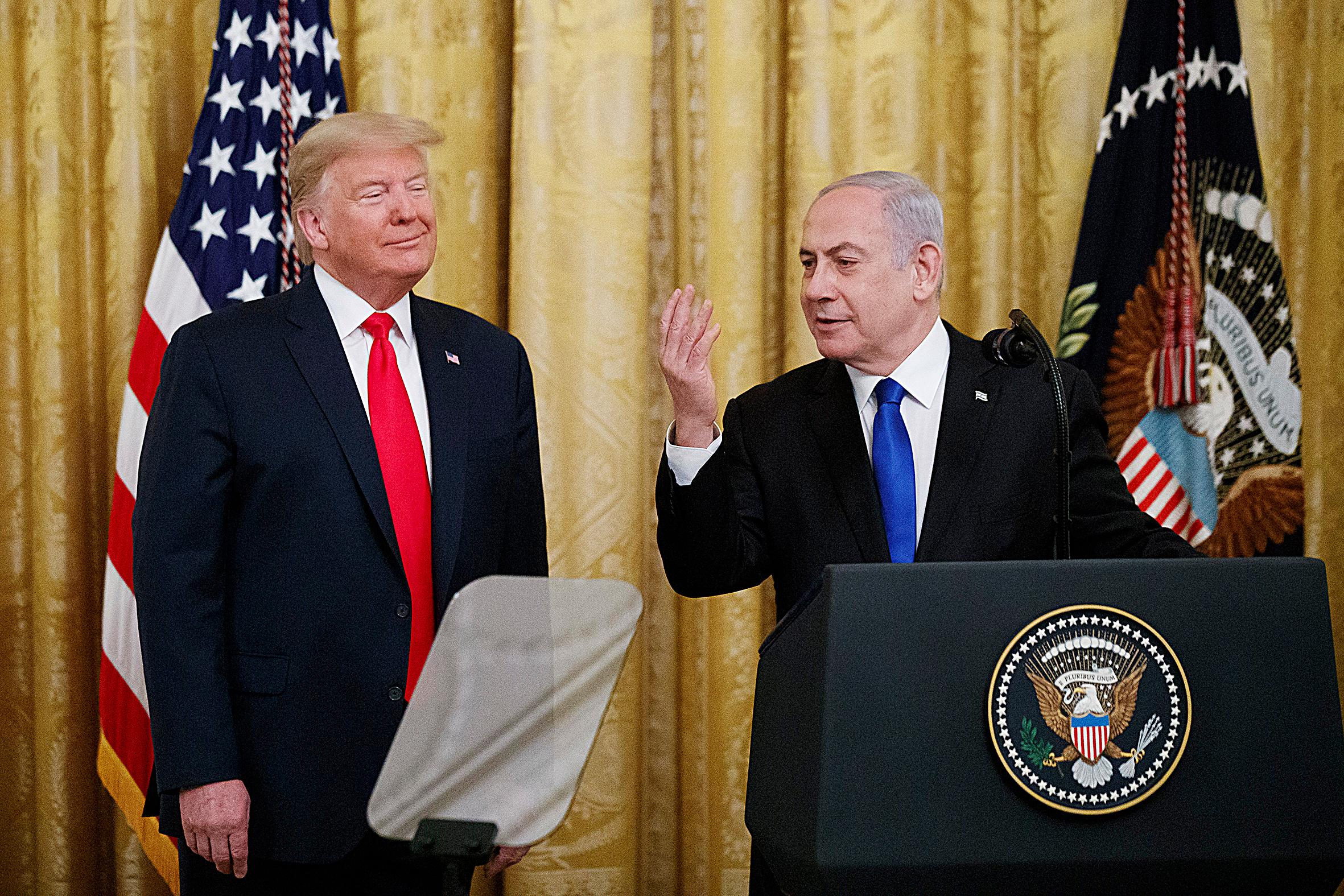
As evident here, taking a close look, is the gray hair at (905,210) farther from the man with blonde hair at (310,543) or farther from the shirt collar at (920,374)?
the man with blonde hair at (310,543)

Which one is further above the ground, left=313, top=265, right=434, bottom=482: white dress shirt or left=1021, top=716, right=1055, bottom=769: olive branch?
left=313, top=265, right=434, bottom=482: white dress shirt

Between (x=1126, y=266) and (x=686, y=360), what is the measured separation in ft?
6.02

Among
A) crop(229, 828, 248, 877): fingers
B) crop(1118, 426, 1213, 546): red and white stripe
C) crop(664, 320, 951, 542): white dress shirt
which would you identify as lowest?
crop(229, 828, 248, 877): fingers

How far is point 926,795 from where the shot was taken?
1079mm

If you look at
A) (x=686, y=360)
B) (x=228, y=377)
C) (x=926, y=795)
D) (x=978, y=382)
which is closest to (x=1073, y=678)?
(x=926, y=795)

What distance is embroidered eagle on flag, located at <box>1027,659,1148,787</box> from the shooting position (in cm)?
110

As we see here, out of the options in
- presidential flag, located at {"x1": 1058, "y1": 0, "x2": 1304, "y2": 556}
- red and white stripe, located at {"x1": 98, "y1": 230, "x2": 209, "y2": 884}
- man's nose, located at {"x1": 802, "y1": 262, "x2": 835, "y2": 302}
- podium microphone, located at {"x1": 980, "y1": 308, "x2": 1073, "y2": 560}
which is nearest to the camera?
podium microphone, located at {"x1": 980, "y1": 308, "x2": 1073, "y2": 560}

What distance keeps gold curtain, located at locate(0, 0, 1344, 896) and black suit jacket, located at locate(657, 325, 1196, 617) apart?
4.15ft

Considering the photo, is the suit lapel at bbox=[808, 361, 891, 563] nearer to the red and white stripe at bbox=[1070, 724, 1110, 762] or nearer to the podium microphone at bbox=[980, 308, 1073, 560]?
the podium microphone at bbox=[980, 308, 1073, 560]

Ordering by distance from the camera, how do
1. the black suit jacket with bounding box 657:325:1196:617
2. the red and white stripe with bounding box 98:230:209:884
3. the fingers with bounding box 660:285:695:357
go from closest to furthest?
the fingers with bounding box 660:285:695:357
the black suit jacket with bounding box 657:325:1196:617
the red and white stripe with bounding box 98:230:209:884

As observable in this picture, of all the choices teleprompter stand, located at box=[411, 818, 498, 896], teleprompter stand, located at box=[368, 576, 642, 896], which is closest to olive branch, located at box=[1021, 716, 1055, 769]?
teleprompter stand, located at box=[368, 576, 642, 896]

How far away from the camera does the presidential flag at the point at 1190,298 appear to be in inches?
121

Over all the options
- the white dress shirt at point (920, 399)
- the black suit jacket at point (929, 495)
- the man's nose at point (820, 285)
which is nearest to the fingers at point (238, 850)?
the black suit jacket at point (929, 495)

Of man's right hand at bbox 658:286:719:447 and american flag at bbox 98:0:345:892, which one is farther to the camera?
american flag at bbox 98:0:345:892
